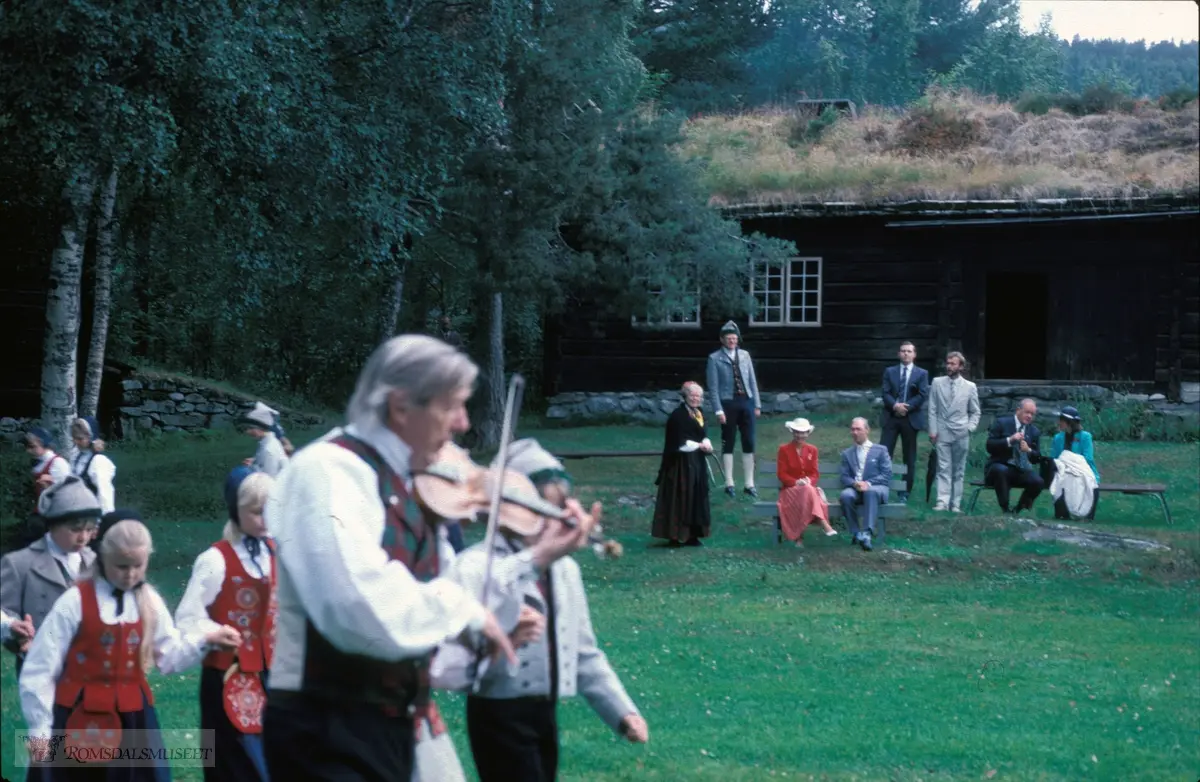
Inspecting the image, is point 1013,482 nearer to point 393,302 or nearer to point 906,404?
point 906,404

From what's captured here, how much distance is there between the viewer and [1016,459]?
47.4 ft

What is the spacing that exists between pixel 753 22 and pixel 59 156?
7.59 metres

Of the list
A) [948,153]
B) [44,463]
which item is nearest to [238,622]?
[44,463]

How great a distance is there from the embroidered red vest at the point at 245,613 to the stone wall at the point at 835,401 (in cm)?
1625

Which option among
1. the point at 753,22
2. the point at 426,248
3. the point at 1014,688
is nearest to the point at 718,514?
the point at 426,248

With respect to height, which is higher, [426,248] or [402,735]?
[426,248]

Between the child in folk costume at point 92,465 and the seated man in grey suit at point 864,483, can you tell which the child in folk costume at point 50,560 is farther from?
the seated man in grey suit at point 864,483

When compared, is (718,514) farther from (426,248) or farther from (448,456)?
(448,456)

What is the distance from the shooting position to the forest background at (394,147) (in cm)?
1042

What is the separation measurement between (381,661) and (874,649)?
6.09 metres

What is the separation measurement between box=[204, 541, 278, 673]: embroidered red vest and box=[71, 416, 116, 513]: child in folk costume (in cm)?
415

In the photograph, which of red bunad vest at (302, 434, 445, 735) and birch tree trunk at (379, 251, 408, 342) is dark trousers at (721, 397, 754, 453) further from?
red bunad vest at (302, 434, 445, 735)

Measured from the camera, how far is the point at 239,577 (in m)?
4.80

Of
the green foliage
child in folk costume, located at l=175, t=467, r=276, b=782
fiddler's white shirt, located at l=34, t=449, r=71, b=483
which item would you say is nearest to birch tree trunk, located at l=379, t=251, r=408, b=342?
fiddler's white shirt, located at l=34, t=449, r=71, b=483
